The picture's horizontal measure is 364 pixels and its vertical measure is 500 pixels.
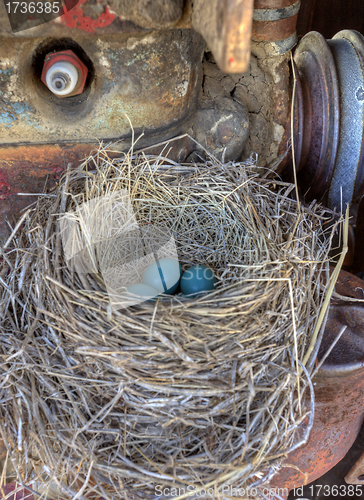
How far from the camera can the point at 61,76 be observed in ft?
3.29

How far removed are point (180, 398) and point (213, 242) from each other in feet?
1.75

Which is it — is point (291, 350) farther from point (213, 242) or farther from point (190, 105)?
point (190, 105)

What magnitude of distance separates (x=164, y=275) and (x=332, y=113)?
2.72 ft

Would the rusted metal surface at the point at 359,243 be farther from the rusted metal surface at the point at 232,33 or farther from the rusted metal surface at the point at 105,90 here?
the rusted metal surface at the point at 232,33

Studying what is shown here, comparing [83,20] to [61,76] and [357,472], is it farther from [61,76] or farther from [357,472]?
[357,472]

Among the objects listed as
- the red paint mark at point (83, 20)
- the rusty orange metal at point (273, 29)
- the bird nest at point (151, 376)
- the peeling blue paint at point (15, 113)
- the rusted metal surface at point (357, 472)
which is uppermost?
the red paint mark at point (83, 20)

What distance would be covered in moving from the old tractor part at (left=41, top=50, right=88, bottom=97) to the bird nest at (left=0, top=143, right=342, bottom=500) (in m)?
0.32

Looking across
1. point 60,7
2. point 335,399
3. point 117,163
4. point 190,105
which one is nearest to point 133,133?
point 117,163

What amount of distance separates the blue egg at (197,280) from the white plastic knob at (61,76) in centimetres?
59

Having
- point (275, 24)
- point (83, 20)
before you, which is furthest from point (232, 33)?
point (275, 24)

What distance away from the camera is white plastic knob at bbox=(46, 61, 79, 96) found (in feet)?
3.29

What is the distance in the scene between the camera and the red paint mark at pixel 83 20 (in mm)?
900

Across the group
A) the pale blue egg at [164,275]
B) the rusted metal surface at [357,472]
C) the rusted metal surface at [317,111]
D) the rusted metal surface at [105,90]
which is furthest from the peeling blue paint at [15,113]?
the rusted metal surface at [357,472]

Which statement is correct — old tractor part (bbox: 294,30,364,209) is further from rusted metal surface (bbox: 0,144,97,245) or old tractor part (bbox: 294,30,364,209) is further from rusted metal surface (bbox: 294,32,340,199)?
rusted metal surface (bbox: 0,144,97,245)
